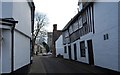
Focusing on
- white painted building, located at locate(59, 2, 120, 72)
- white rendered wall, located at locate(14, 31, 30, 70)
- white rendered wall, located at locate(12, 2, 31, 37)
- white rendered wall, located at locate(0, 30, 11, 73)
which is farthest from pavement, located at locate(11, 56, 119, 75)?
white rendered wall, located at locate(12, 2, 31, 37)

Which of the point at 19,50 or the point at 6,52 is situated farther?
the point at 19,50

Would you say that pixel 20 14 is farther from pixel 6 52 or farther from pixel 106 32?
pixel 106 32

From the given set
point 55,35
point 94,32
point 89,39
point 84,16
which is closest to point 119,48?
point 94,32

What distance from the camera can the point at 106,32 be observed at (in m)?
18.5

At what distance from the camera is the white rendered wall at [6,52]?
15.1 m

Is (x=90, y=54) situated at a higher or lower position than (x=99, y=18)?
lower

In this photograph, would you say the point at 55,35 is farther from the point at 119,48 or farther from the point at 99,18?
the point at 119,48

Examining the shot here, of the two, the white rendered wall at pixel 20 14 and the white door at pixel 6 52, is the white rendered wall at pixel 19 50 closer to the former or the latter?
the white rendered wall at pixel 20 14

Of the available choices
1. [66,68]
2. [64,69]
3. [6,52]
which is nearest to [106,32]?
[64,69]

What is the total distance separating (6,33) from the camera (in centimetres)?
1527

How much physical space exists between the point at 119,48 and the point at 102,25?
4.01 meters

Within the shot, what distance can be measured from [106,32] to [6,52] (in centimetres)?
760

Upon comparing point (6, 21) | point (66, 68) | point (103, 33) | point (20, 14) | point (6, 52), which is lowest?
point (66, 68)

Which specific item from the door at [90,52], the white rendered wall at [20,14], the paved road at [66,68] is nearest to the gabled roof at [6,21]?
the white rendered wall at [20,14]
